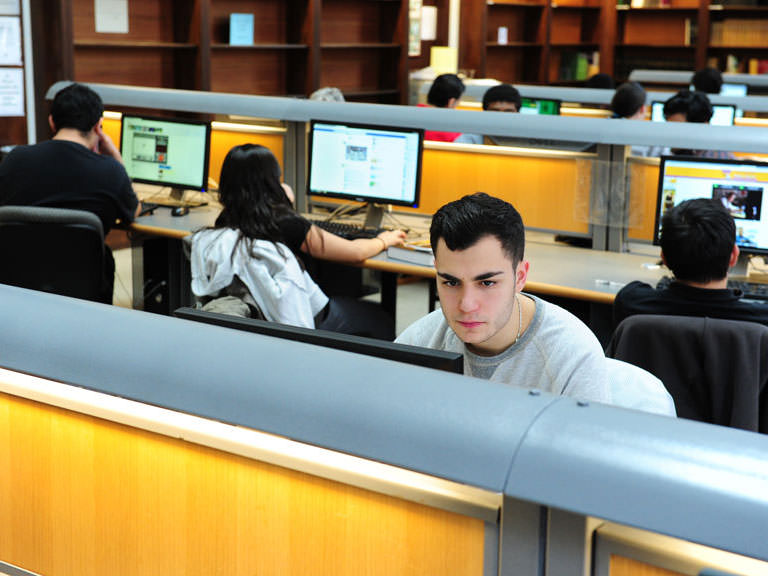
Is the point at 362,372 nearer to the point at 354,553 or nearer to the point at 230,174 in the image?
the point at 354,553

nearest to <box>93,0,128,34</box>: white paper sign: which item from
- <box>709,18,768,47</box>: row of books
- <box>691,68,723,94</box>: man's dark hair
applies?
<box>691,68,723,94</box>: man's dark hair

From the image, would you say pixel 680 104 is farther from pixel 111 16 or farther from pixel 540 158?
pixel 111 16

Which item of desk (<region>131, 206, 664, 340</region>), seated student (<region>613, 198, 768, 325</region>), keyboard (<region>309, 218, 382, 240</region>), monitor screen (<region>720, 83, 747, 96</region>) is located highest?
monitor screen (<region>720, 83, 747, 96</region>)

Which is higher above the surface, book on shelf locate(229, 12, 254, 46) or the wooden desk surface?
book on shelf locate(229, 12, 254, 46)

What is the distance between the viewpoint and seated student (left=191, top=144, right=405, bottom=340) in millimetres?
2785

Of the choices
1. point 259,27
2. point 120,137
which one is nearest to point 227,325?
point 120,137

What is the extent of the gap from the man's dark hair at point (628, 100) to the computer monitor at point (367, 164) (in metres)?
2.04

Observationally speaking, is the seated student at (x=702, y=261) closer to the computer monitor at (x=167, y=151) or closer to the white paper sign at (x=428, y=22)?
the computer monitor at (x=167, y=151)

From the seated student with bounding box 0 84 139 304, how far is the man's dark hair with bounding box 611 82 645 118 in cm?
272

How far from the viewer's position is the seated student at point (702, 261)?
2.30m

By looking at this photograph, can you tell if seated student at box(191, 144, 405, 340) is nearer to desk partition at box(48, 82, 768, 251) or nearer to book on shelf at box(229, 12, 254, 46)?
desk partition at box(48, 82, 768, 251)

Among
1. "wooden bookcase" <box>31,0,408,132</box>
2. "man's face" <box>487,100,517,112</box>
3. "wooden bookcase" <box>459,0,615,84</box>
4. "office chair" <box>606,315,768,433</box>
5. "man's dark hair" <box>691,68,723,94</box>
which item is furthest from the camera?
"wooden bookcase" <box>459,0,615,84</box>

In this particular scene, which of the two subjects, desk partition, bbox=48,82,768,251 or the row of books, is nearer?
desk partition, bbox=48,82,768,251

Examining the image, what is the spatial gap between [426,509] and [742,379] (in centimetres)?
153
